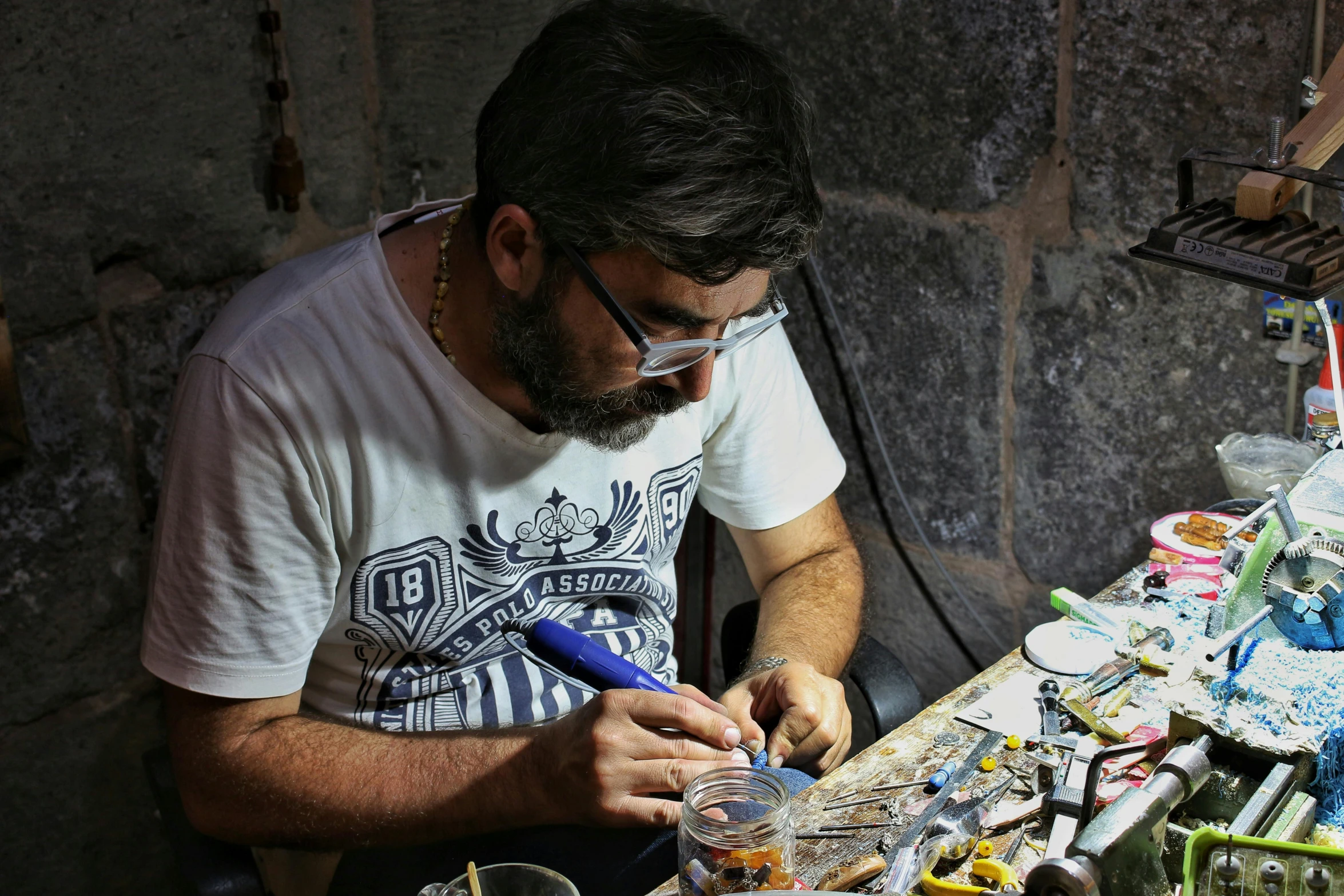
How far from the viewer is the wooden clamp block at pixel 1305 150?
1.26 meters

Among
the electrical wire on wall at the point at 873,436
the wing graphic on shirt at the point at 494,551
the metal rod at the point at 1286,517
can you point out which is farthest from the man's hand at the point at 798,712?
the electrical wire on wall at the point at 873,436

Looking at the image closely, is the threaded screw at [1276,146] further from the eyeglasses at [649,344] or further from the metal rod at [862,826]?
the metal rod at [862,826]

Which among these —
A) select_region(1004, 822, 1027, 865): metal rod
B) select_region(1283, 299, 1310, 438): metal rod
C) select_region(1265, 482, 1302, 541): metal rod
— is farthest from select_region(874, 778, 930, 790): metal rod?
select_region(1283, 299, 1310, 438): metal rod

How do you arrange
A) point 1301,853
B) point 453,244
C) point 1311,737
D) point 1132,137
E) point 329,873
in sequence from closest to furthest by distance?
point 1301,853, point 1311,737, point 453,244, point 329,873, point 1132,137

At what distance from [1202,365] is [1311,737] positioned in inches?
34.0

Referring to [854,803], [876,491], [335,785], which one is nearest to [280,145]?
[335,785]

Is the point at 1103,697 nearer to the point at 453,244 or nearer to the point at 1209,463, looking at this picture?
the point at 1209,463

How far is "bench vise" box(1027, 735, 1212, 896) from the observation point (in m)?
0.97

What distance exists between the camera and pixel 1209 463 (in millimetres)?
1918

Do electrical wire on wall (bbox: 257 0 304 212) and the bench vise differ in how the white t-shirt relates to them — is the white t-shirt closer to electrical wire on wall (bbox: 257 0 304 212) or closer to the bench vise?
electrical wire on wall (bbox: 257 0 304 212)

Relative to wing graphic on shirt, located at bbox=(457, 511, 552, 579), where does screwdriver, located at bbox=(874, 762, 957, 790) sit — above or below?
below

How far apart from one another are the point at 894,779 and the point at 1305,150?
0.79 meters

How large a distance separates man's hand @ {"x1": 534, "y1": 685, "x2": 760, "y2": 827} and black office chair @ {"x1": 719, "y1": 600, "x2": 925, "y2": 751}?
0.30m

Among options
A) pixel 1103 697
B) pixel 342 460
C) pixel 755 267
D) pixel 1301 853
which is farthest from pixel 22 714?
pixel 1301 853
